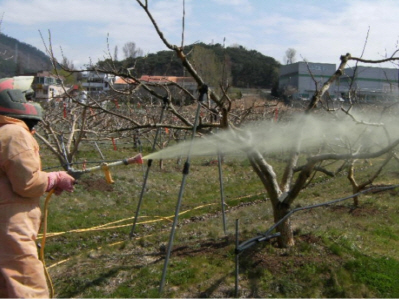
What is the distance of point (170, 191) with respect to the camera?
582 inches

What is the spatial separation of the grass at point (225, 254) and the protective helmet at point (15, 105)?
2.72m

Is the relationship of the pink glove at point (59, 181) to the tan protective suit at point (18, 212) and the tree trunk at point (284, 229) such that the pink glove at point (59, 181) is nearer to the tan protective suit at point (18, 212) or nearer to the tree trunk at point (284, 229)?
the tan protective suit at point (18, 212)

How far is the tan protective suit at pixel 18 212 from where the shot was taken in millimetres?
3189

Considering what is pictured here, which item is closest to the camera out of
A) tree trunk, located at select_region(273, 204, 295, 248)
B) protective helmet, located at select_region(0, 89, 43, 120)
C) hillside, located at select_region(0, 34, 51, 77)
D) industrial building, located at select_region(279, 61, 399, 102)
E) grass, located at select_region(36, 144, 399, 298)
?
protective helmet, located at select_region(0, 89, 43, 120)

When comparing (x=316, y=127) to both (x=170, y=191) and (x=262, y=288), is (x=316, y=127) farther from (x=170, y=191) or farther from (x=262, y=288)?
(x=170, y=191)

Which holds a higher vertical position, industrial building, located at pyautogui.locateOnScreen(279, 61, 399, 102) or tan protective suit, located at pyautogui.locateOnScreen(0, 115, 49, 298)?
industrial building, located at pyautogui.locateOnScreen(279, 61, 399, 102)

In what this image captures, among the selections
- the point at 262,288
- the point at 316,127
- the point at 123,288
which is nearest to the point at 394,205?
the point at 316,127

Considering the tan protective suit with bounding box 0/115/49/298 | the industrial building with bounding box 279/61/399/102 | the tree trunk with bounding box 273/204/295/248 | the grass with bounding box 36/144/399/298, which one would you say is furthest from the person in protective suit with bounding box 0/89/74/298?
the industrial building with bounding box 279/61/399/102

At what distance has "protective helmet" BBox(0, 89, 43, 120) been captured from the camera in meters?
3.41

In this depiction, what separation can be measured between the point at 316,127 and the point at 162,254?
13.2 ft

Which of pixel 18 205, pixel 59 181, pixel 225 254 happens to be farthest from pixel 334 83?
pixel 18 205

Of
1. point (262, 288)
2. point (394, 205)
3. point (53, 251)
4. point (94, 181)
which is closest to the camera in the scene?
point (262, 288)

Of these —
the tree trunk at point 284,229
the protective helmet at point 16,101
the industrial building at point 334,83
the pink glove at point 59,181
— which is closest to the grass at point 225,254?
the tree trunk at point 284,229

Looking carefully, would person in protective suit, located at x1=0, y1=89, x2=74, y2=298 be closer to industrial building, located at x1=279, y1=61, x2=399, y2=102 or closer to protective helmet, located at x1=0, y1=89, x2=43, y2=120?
protective helmet, located at x1=0, y1=89, x2=43, y2=120
